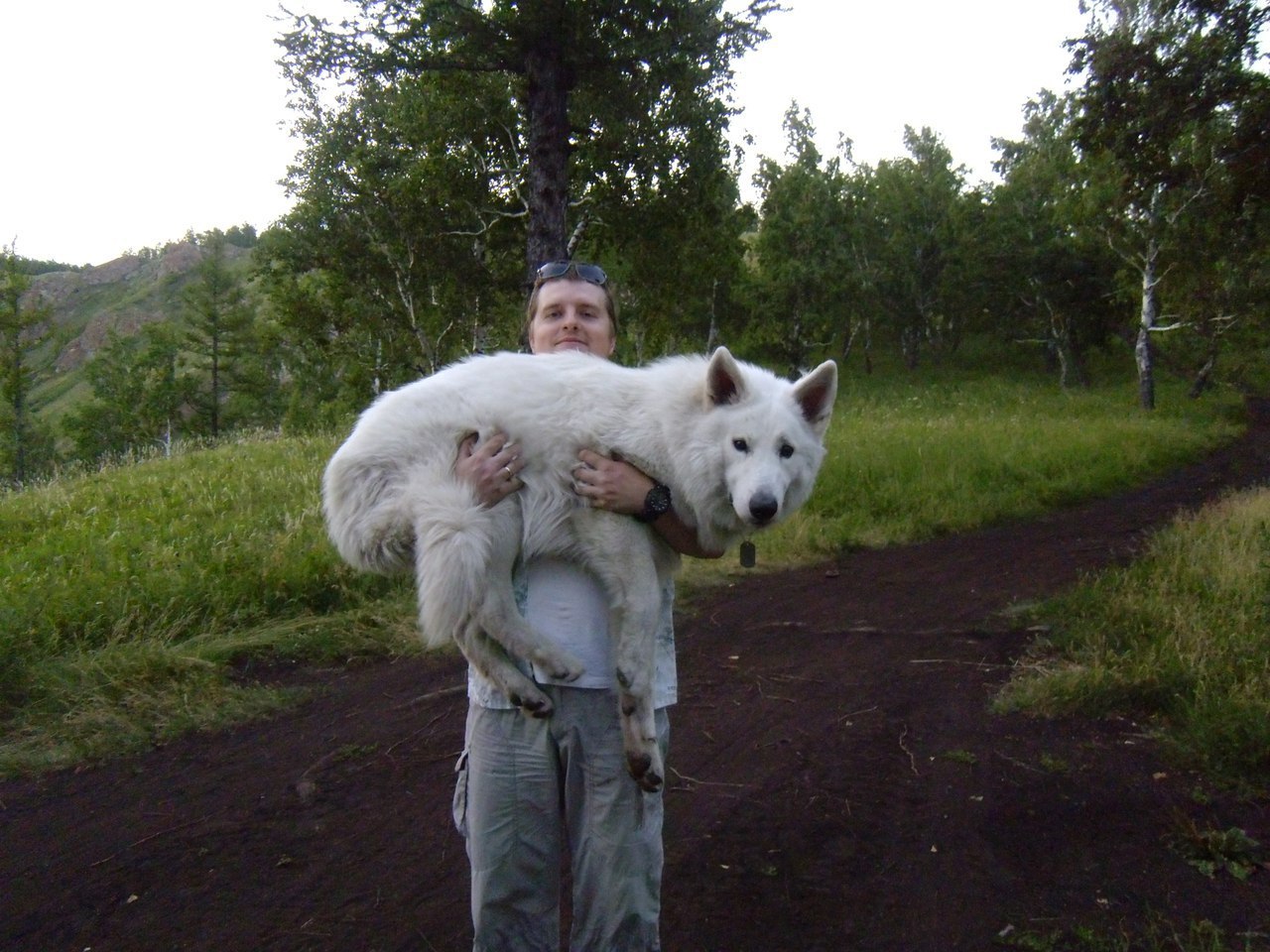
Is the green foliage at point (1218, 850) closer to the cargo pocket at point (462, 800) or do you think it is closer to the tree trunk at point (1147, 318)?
the cargo pocket at point (462, 800)

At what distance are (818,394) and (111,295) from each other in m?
145

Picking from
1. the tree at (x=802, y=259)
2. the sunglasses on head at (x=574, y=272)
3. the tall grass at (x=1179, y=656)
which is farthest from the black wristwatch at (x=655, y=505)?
the tree at (x=802, y=259)

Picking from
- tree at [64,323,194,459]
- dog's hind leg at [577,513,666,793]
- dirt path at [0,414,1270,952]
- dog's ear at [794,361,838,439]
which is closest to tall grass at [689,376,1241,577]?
dirt path at [0,414,1270,952]

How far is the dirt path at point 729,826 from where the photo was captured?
360 cm

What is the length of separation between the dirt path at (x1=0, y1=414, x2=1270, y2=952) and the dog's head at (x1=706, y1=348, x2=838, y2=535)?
1959 millimetres

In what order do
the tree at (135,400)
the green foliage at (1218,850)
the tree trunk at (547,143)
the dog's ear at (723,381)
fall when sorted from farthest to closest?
the tree at (135,400)
the tree trunk at (547,143)
the green foliage at (1218,850)
the dog's ear at (723,381)

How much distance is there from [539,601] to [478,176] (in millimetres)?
13995

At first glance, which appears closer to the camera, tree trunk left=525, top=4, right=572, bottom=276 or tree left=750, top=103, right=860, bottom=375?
tree trunk left=525, top=4, right=572, bottom=276

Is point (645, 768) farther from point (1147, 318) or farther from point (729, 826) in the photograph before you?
point (1147, 318)

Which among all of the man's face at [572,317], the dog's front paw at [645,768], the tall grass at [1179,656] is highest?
the man's face at [572,317]

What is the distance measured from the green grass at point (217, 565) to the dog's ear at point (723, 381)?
418cm

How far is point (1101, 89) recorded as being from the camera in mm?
9227

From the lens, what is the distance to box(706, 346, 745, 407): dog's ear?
278 centimetres

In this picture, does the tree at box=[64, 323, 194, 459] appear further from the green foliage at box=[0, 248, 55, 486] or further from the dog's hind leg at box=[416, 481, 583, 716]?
the dog's hind leg at box=[416, 481, 583, 716]
